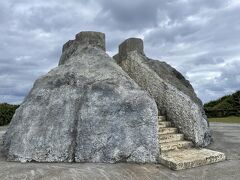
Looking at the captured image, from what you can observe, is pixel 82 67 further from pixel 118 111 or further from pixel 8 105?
pixel 8 105

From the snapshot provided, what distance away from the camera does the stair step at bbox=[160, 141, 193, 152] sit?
769cm

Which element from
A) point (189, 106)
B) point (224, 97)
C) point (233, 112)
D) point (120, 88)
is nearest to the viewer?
point (120, 88)

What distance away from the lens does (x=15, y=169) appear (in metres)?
6.44

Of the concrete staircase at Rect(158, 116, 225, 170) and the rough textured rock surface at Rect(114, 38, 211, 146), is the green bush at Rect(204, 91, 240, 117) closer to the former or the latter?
the rough textured rock surface at Rect(114, 38, 211, 146)

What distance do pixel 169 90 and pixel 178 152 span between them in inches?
79.3

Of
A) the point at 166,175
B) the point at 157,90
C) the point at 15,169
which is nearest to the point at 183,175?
the point at 166,175

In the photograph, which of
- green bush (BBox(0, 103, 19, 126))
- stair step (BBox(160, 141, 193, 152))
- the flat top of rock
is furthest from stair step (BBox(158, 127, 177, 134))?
green bush (BBox(0, 103, 19, 126))

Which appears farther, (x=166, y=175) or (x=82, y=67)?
(x=82, y=67)

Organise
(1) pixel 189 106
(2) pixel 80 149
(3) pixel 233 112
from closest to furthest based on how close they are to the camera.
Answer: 1. (2) pixel 80 149
2. (1) pixel 189 106
3. (3) pixel 233 112

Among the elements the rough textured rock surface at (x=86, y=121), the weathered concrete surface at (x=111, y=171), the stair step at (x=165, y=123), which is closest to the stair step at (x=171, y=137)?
the stair step at (x=165, y=123)

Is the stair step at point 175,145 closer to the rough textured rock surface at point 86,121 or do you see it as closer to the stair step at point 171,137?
the stair step at point 171,137

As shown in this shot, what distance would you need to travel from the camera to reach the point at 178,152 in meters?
7.62

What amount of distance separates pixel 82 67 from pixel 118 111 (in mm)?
1957

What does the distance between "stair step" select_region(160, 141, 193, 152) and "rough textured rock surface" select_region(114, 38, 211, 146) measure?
21 centimetres
